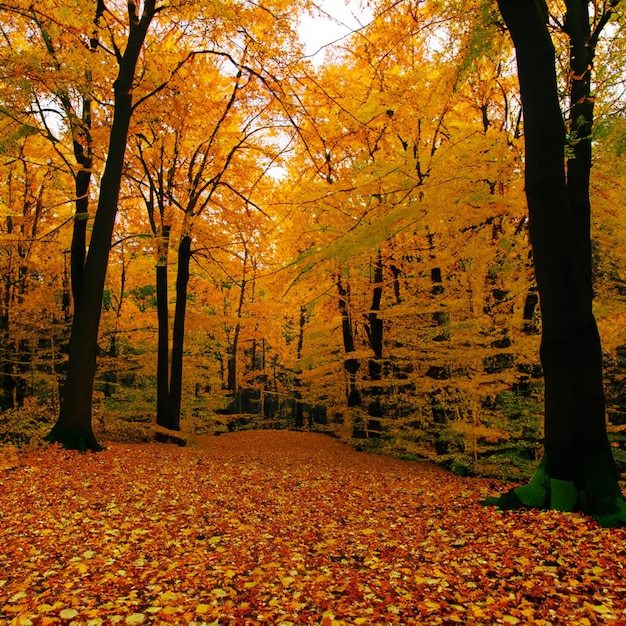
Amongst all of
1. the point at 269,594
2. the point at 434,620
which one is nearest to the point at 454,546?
the point at 434,620

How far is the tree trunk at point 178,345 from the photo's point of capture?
40.4 ft

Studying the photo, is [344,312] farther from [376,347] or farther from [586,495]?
[586,495]

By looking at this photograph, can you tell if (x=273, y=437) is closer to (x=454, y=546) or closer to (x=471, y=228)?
(x=471, y=228)

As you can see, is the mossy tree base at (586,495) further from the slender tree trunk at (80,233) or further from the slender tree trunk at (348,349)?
the slender tree trunk at (80,233)

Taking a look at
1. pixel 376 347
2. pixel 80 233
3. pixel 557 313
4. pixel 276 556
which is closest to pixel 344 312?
pixel 376 347

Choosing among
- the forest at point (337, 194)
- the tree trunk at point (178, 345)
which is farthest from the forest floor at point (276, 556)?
the tree trunk at point (178, 345)

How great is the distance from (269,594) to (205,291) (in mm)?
15842

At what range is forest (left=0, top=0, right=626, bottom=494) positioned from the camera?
689cm

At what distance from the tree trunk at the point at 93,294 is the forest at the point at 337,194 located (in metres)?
0.04

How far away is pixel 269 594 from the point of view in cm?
331

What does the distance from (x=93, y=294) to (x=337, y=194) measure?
18.2 ft

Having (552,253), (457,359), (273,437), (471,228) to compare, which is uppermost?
(471,228)

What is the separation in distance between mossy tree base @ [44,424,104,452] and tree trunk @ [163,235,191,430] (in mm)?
4495

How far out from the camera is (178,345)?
1239cm
